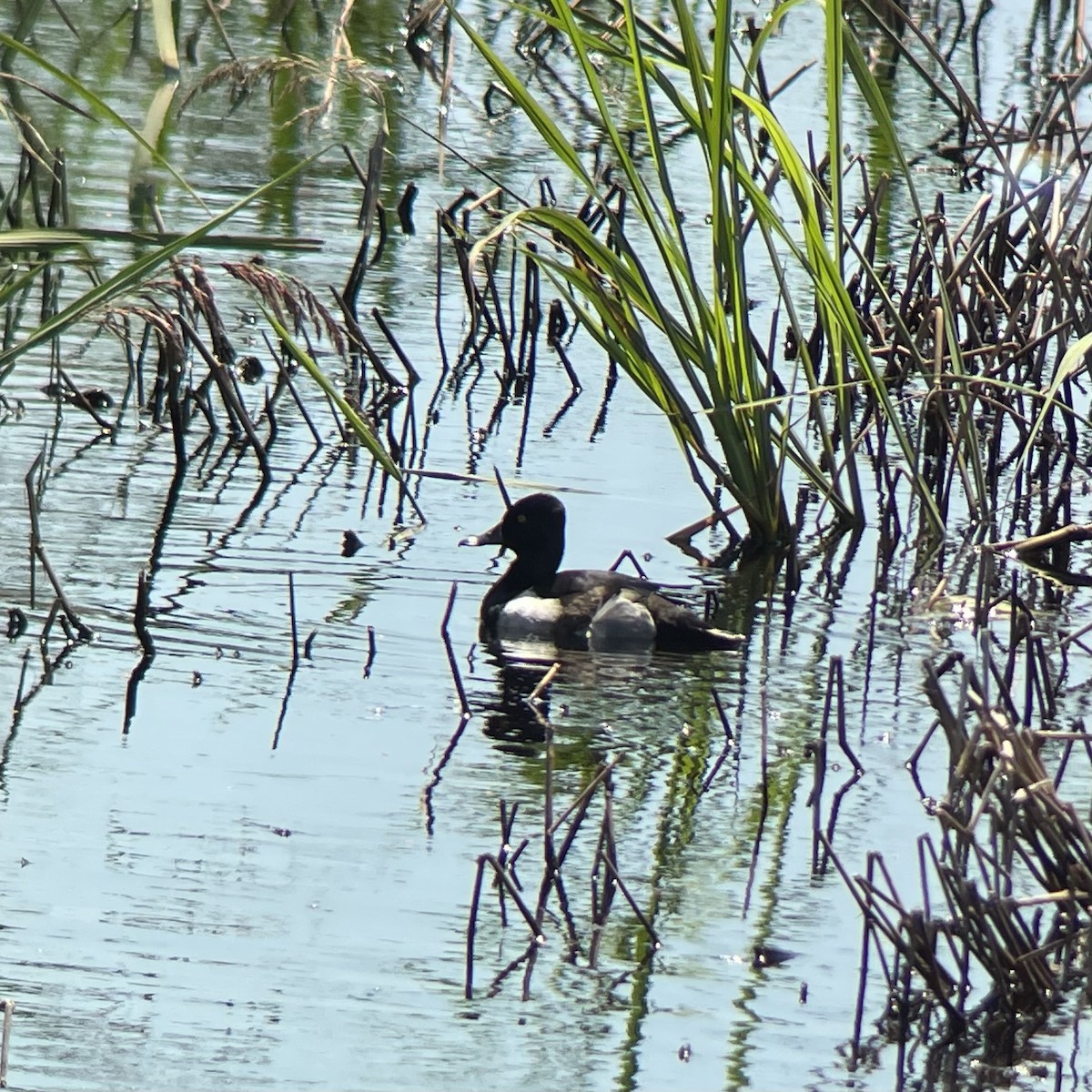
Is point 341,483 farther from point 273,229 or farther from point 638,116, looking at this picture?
point 638,116

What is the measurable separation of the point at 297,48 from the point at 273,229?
4.53m

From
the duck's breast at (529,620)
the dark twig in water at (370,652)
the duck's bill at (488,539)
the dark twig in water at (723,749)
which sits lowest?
the dark twig in water at (723,749)

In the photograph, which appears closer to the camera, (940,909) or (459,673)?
(940,909)

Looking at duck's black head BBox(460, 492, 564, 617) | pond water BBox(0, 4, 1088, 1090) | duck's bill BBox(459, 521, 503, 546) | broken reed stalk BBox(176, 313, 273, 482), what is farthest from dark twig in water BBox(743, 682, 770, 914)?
broken reed stalk BBox(176, 313, 273, 482)

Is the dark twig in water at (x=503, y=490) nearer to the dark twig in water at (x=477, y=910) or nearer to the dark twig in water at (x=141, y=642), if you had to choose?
the dark twig in water at (x=141, y=642)

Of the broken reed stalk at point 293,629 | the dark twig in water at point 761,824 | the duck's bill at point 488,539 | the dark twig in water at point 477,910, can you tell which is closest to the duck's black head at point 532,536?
the duck's bill at point 488,539

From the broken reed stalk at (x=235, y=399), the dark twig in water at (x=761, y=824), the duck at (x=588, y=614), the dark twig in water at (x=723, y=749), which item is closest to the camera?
the dark twig in water at (x=761, y=824)

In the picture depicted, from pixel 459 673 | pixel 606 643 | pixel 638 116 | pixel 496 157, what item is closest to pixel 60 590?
pixel 459 673

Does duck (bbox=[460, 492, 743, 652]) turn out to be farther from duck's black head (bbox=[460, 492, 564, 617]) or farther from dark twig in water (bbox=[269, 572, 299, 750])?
dark twig in water (bbox=[269, 572, 299, 750])

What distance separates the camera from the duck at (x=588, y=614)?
22.9ft

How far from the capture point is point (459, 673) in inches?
260

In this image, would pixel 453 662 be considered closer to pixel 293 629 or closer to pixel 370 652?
pixel 370 652

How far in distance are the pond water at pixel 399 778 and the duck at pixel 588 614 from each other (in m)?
0.07

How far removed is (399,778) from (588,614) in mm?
1712
